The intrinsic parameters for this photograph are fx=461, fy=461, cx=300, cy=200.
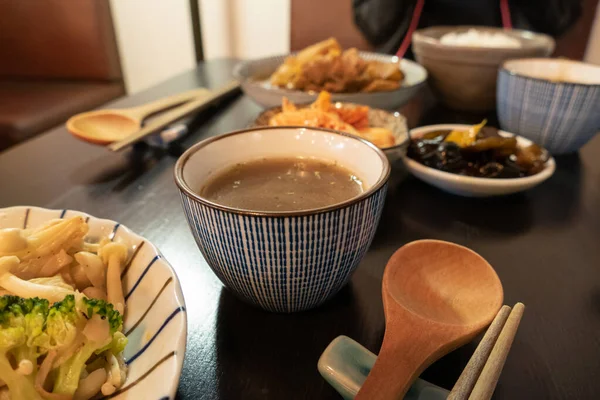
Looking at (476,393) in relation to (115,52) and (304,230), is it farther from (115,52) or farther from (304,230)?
(115,52)

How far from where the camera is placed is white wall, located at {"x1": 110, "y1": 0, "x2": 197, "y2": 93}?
10.1 ft

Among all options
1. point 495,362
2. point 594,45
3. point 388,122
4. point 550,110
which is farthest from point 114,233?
point 594,45

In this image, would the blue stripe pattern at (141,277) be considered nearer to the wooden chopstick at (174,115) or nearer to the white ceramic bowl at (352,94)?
the wooden chopstick at (174,115)

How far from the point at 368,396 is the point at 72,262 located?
0.37 m

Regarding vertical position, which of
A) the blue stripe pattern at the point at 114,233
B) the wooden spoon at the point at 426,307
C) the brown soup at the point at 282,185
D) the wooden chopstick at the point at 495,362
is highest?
the brown soup at the point at 282,185

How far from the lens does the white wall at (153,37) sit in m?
3.08

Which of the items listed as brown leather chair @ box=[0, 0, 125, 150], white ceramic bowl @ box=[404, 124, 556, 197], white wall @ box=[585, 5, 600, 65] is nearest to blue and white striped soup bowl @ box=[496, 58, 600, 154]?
white ceramic bowl @ box=[404, 124, 556, 197]

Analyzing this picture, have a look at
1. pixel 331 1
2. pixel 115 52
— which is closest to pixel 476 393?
pixel 331 1

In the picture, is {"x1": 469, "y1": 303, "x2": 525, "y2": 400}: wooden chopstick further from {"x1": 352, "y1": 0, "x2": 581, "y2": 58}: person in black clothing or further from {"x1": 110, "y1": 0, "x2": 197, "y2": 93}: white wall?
{"x1": 110, "y1": 0, "x2": 197, "y2": 93}: white wall

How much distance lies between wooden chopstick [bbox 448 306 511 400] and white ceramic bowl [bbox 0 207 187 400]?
0.25 metres

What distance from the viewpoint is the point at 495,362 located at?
1.41 ft

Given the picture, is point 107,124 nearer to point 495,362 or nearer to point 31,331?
point 31,331

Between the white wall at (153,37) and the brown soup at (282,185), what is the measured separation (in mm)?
2663

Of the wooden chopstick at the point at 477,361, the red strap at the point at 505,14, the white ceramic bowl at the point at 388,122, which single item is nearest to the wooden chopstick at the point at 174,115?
the white ceramic bowl at the point at 388,122
